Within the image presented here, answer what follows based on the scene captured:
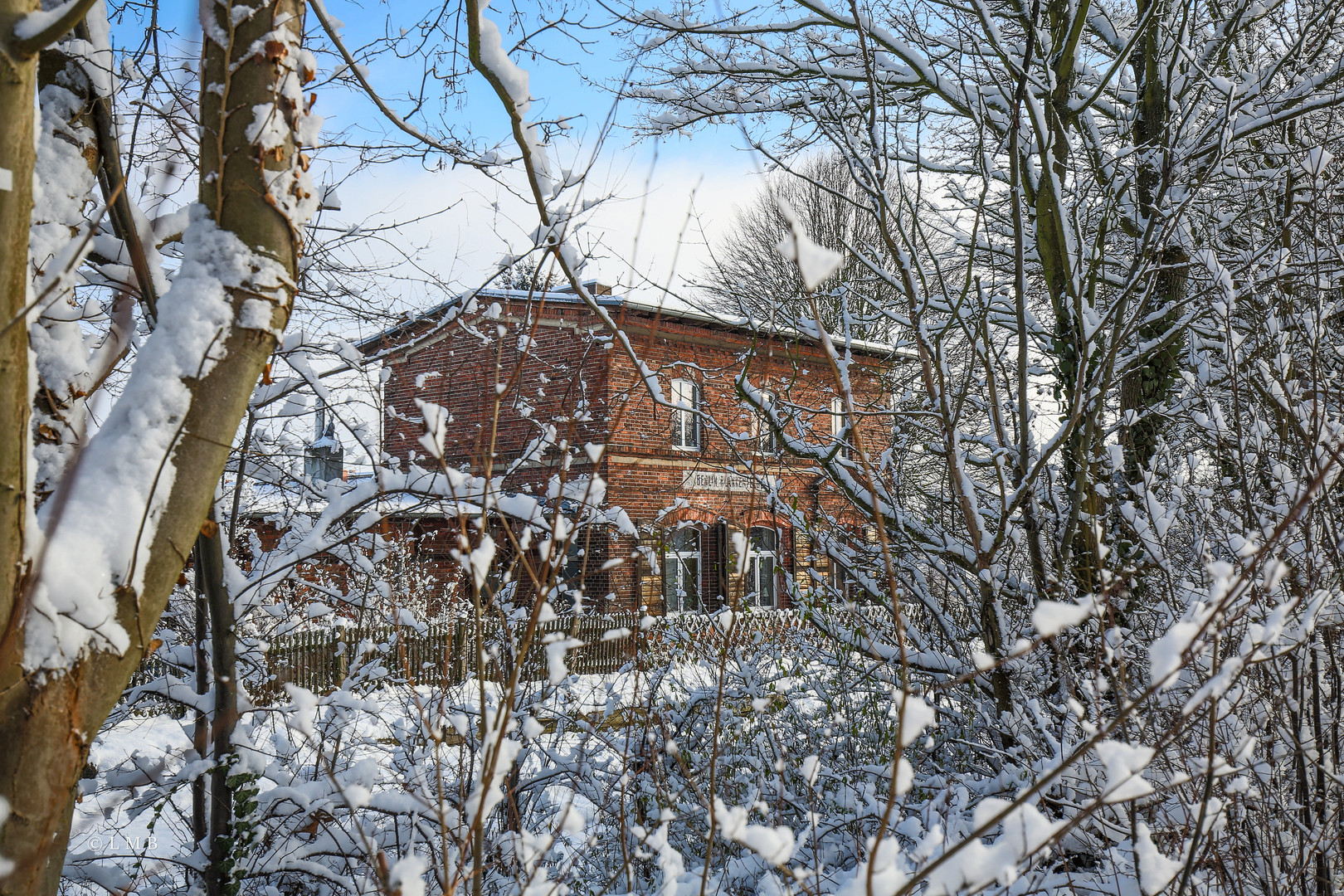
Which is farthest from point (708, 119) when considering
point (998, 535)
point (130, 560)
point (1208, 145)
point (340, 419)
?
point (130, 560)

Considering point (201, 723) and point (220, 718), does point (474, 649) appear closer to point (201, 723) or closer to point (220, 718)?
point (201, 723)

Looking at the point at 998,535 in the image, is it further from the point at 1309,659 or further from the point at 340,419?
the point at 340,419

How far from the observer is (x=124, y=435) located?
54.7 inches

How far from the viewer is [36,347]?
175 centimetres

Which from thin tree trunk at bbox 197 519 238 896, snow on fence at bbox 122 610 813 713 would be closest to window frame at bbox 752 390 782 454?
snow on fence at bbox 122 610 813 713

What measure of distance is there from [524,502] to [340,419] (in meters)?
1.20

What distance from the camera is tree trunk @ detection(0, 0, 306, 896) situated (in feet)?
3.89

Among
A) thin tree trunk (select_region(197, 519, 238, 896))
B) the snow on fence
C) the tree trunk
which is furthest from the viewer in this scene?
thin tree trunk (select_region(197, 519, 238, 896))

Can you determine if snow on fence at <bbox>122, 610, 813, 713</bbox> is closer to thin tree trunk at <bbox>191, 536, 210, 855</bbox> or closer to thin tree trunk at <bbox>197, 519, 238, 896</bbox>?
thin tree trunk at <bbox>191, 536, 210, 855</bbox>

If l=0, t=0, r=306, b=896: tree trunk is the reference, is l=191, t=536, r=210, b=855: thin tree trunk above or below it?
below

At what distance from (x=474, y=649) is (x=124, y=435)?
4.90 metres

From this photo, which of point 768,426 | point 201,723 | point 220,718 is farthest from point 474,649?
point 768,426

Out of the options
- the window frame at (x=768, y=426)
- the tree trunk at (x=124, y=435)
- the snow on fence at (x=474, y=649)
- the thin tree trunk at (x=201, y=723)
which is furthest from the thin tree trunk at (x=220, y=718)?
the window frame at (x=768, y=426)

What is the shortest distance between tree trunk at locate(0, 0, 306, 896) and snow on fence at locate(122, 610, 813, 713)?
1.52 ft
